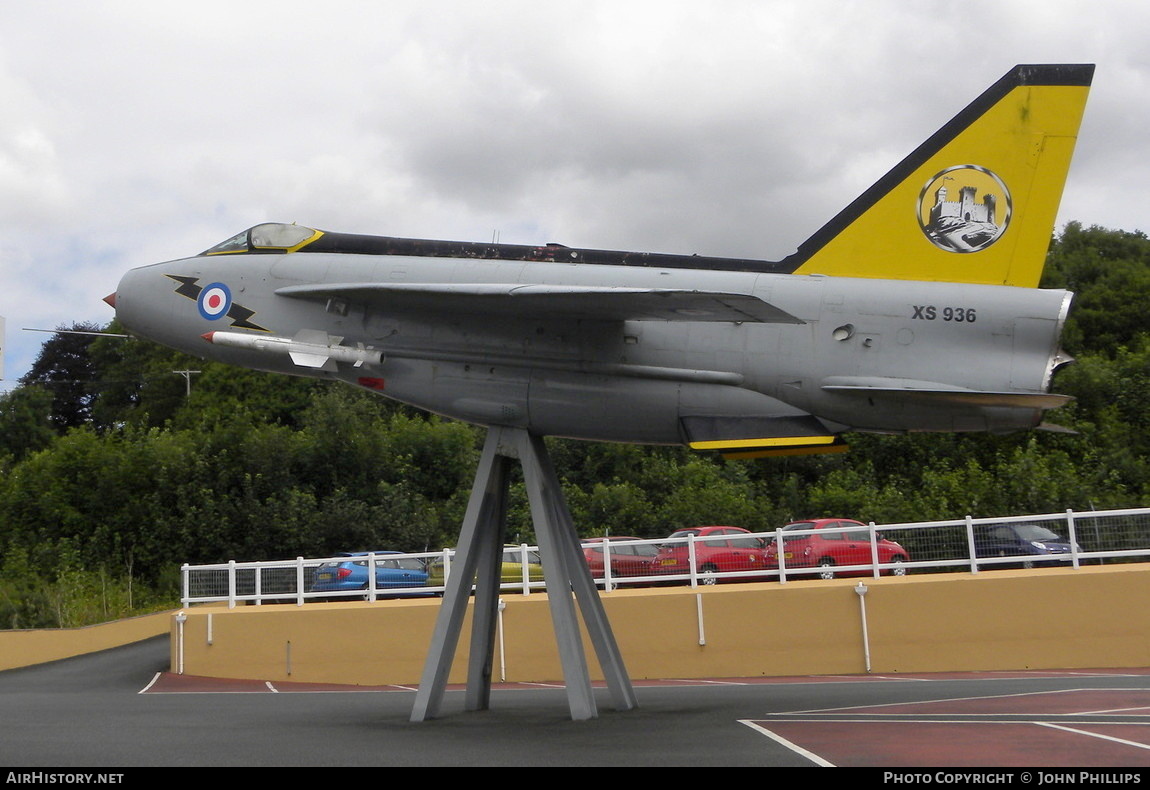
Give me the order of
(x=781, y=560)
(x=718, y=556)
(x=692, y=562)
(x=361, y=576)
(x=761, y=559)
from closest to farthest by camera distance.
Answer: (x=781, y=560)
(x=692, y=562)
(x=761, y=559)
(x=718, y=556)
(x=361, y=576)

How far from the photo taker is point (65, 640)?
985 inches

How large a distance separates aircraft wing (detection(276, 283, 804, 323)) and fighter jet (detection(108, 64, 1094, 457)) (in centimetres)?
3

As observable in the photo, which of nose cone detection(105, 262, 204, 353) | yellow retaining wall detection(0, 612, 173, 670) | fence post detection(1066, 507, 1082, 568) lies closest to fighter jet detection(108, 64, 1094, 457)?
nose cone detection(105, 262, 204, 353)

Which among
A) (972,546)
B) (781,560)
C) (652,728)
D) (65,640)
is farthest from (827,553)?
(65,640)

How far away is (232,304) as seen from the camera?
13477 millimetres

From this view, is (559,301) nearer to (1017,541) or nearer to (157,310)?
(157,310)

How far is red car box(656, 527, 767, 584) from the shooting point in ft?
69.4

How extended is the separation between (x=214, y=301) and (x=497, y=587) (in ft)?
15.6

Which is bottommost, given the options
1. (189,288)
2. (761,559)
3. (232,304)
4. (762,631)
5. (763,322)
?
(762,631)

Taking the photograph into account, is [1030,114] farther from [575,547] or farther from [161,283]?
[161,283]

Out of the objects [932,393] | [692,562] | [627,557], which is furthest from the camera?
[627,557]

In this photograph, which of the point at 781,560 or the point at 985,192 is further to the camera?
the point at 781,560

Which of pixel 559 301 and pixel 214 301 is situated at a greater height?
pixel 214 301

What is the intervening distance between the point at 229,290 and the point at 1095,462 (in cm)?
3432
